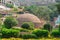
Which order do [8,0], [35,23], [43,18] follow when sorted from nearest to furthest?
[35,23]
[43,18]
[8,0]

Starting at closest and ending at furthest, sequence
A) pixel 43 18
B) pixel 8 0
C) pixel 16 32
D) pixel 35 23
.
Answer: pixel 16 32 < pixel 35 23 < pixel 43 18 < pixel 8 0

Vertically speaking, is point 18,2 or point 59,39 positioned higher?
point 59,39

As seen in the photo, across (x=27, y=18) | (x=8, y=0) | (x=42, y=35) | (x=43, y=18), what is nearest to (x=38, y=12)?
(x=43, y=18)

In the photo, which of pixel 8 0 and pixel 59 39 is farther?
pixel 8 0

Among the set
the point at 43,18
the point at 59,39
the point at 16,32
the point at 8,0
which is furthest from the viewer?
the point at 8,0

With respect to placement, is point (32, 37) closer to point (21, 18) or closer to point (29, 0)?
point (21, 18)

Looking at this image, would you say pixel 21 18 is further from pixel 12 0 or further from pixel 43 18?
pixel 12 0

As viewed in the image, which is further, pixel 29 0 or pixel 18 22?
pixel 29 0

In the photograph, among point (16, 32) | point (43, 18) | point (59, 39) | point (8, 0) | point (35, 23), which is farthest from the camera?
point (8, 0)

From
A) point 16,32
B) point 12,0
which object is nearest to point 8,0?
point 12,0
